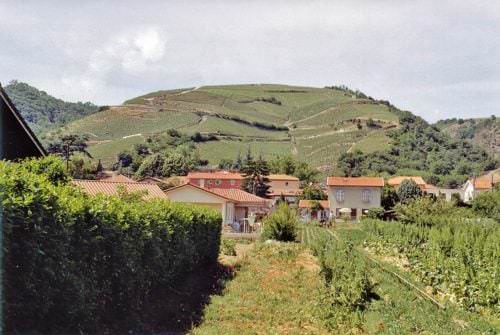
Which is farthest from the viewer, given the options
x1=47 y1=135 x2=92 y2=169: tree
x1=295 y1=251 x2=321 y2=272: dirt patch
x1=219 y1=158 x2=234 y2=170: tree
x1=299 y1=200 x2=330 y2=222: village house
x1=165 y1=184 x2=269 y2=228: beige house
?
x1=219 y1=158 x2=234 y2=170: tree

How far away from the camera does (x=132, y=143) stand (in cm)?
14788

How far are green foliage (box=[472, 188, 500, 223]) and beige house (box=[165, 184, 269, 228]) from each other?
2350 centimetres

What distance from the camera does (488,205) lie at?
70438 mm

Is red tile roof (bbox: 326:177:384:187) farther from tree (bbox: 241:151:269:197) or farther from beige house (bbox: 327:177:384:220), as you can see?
tree (bbox: 241:151:269:197)

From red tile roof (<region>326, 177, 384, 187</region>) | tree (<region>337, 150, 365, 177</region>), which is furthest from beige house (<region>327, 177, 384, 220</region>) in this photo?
tree (<region>337, 150, 365, 177</region>)

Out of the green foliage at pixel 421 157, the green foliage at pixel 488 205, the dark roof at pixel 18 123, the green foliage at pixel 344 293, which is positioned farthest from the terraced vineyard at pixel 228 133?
the dark roof at pixel 18 123

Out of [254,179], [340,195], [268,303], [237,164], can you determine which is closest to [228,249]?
[268,303]

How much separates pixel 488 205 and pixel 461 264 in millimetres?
50278

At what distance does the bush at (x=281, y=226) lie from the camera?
144ft

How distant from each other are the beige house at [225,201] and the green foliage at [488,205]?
23.5 m

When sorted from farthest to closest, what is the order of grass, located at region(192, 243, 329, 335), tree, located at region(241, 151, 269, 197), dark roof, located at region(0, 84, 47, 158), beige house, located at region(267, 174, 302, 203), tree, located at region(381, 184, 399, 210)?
beige house, located at region(267, 174, 302, 203) < tree, located at region(241, 151, 269, 197) < tree, located at region(381, 184, 399, 210) < grass, located at region(192, 243, 329, 335) < dark roof, located at region(0, 84, 47, 158)

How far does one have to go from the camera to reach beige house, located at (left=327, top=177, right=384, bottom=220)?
92275 millimetres

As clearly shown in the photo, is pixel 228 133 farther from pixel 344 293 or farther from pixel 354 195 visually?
pixel 344 293

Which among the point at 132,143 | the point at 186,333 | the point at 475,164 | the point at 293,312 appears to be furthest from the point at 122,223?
the point at 475,164
